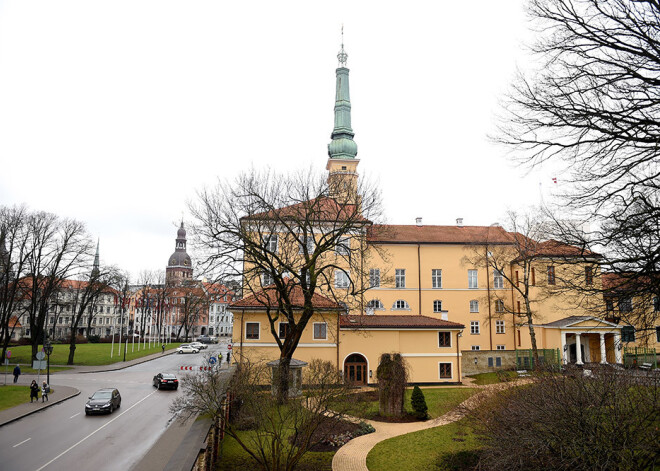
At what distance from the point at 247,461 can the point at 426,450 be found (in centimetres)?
628

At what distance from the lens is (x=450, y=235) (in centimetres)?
4419

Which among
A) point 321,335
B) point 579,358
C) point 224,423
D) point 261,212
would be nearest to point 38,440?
point 224,423

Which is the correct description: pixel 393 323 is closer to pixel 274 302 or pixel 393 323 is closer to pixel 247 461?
pixel 274 302

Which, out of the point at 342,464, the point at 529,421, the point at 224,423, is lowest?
the point at 342,464

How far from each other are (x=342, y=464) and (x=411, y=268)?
28.1 meters

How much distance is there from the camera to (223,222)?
75.5 feet

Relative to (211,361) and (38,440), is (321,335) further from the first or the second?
(38,440)

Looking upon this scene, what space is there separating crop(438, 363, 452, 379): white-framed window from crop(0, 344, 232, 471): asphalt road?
17.4 metres

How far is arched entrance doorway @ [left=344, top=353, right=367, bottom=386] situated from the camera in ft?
105

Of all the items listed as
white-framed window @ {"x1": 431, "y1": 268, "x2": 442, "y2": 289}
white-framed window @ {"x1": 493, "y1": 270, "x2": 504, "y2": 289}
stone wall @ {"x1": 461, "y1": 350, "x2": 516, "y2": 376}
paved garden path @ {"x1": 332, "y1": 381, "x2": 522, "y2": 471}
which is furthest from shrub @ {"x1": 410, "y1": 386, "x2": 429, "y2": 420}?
white-framed window @ {"x1": 493, "y1": 270, "x2": 504, "y2": 289}

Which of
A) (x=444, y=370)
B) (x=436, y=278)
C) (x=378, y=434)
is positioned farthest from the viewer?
(x=436, y=278)

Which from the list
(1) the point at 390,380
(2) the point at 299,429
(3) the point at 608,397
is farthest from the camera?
(1) the point at 390,380

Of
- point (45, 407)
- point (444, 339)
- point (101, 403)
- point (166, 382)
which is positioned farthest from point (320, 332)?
point (45, 407)

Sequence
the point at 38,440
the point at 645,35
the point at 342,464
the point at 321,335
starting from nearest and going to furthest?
1. the point at 645,35
2. the point at 342,464
3. the point at 38,440
4. the point at 321,335
